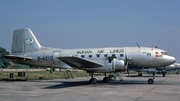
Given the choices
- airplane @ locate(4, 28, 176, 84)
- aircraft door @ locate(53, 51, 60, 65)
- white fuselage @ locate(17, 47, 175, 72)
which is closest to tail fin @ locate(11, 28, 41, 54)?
airplane @ locate(4, 28, 176, 84)

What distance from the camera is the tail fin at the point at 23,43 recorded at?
87.0 feet

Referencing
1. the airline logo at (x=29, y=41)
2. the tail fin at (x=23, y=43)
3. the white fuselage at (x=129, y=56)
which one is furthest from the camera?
the airline logo at (x=29, y=41)

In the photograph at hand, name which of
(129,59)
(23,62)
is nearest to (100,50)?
(129,59)

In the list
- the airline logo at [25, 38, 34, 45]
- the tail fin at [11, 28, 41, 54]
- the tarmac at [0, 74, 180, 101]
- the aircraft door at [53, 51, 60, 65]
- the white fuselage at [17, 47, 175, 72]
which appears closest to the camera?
the tarmac at [0, 74, 180, 101]

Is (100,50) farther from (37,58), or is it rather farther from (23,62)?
(23,62)

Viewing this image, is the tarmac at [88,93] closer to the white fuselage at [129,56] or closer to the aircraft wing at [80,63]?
the aircraft wing at [80,63]

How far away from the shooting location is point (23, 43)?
2661 centimetres

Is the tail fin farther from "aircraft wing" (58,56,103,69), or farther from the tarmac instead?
the tarmac

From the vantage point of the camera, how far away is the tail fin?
26.5m

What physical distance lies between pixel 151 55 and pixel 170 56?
1971 mm

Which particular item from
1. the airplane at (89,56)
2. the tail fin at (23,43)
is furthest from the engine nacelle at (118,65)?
the tail fin at (23,43)

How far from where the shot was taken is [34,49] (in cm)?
2650

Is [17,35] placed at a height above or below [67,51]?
above

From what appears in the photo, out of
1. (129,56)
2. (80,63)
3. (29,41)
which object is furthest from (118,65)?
(29,41)
